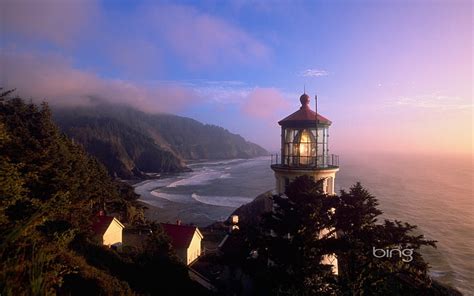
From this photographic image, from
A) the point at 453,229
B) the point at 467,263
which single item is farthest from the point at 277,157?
the point at 453,229

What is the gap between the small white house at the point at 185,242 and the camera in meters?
16.5

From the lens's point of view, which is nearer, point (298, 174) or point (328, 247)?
point (328, 247)

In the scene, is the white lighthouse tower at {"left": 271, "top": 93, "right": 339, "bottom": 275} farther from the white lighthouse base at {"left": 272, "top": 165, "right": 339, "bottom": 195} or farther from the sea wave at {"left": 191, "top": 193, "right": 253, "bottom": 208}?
the sea wave at {"left": 191, "top": 193, "right": 253, "bottom": 208}

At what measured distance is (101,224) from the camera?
16297mm

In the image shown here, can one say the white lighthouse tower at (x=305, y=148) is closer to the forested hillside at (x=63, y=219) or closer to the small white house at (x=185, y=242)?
the forested hillside at (x=63, y=219)

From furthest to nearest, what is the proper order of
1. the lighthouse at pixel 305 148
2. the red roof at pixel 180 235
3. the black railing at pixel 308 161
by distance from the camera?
1. the red roof at pixel 180 235
2. the black railing at pixel 308 161
3. the lighthouse at pixel 305 148

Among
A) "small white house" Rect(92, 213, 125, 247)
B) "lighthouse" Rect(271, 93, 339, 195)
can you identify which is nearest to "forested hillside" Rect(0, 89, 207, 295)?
"small white house" Rect(92, 213, 125, 247)

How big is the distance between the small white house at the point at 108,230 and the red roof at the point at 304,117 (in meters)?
10.8

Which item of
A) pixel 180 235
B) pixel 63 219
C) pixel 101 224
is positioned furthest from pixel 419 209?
pixel 63 219

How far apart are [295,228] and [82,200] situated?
10.1 m

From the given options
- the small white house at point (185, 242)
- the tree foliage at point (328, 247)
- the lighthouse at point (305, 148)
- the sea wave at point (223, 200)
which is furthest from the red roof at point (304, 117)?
the sea wave at point (223, 200)

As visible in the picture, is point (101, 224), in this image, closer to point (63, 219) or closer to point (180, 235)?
point (180, 235)

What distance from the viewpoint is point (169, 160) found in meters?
109

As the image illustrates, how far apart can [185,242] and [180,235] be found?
595 mm
